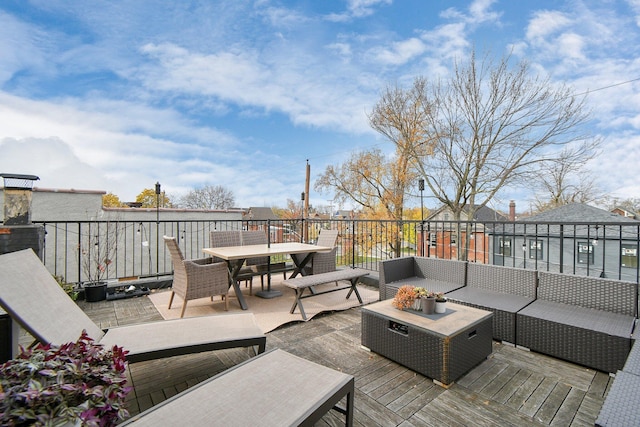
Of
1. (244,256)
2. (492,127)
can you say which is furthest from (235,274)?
(492,127)

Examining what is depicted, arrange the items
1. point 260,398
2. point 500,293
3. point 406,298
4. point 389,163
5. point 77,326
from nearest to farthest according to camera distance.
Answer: point 260,398 < point 77,326 < point 406,298 < point 500,293 < point 389,163

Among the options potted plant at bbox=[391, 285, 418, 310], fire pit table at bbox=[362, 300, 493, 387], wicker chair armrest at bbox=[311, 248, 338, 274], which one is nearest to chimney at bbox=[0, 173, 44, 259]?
wicker chair armrest at bbox=[311, 248, 338, 274]

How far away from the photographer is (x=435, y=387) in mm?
2188

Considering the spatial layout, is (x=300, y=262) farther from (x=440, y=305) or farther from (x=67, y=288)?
(x=67, y=288)

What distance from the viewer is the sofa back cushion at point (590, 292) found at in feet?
8.57

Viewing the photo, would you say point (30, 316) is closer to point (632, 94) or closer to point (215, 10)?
point (215, 10)

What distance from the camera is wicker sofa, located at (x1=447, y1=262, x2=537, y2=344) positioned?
282 centimetres

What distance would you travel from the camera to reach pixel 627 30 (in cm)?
802

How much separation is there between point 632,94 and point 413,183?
812 centimetres

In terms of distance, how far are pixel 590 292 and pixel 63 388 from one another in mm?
3766

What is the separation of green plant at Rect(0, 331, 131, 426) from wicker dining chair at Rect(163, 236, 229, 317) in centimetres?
231

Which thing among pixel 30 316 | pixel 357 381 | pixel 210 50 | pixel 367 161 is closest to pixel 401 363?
pixel 357 381

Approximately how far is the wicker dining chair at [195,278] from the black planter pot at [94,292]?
1236mm

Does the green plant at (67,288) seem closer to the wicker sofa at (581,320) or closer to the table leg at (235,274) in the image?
the table leg at (235,274)
